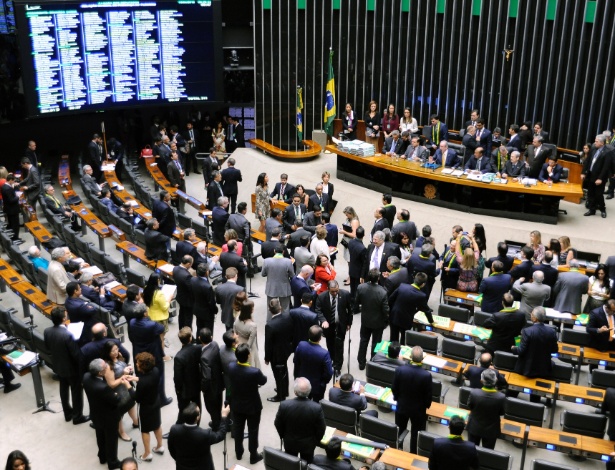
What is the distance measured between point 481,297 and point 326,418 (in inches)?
141

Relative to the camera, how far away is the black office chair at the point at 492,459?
6.73 meters

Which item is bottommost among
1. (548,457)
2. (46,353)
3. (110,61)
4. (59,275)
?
(548,457)

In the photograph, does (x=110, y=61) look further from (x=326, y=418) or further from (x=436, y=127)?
(x=326, y=418)

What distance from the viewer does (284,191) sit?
14.3 m

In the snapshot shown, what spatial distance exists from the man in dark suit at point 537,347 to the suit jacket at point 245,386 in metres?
3.09

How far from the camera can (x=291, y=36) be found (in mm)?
19156

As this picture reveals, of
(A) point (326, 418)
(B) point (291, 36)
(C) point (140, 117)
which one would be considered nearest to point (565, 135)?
(B) point (291, 36)

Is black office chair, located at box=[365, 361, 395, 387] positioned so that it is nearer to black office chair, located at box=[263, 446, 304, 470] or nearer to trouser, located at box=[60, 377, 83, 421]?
black office chair, located at box=[263, 446, 304, 470]

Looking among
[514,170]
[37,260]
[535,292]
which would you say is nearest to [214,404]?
[535,292]

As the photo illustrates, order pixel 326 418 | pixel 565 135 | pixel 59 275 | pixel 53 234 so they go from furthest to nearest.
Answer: pixel 565 135 → pixel 53 234 → pixel 59 275 → pixel 326 418

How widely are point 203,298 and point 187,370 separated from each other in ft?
5.53

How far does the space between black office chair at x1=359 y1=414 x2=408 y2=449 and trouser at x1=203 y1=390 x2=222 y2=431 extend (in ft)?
5.43

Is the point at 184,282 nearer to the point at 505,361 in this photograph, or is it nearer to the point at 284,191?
the point at 505,361

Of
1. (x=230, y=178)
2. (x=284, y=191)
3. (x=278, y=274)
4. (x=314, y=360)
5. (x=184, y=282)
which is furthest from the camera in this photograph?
(x=230, y=178)
